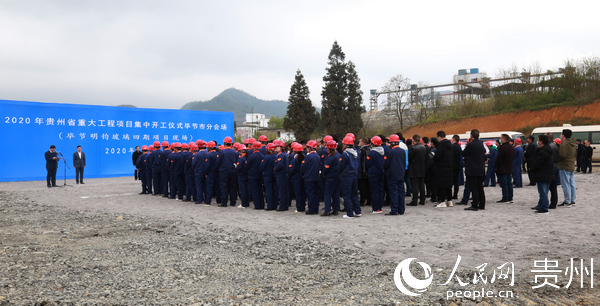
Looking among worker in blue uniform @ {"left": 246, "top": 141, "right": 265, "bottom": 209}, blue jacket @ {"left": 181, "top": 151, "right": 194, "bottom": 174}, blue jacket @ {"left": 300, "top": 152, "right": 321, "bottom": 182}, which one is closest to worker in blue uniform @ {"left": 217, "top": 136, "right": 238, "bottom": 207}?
worker in blue uniform @ {"left": 246, "top": 141, "right": 265, "bottom": 209}

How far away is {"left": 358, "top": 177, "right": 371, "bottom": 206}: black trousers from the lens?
11.3 metres

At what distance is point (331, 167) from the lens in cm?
960

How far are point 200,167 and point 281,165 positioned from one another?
2.92 m

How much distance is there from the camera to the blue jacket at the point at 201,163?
474 inches

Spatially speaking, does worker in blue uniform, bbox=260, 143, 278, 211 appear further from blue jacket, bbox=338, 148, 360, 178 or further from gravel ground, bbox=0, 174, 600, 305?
blue jacket, bbox=338, 148, 360, 178

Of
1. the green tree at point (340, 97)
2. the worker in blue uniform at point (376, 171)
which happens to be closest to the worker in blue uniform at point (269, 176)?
the worker in blue uniform at point (376, 171)

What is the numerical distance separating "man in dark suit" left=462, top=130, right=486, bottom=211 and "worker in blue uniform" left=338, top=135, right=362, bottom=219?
2662 millimetres

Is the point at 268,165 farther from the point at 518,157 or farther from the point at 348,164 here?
the point at 518,157

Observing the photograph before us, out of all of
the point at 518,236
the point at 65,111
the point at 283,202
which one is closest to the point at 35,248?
the point at 283,202

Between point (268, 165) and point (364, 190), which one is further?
point (364, 190)

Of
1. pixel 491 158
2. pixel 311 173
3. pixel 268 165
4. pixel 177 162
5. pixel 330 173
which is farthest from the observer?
pixel 491 158

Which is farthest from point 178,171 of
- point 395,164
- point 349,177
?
point 395,164

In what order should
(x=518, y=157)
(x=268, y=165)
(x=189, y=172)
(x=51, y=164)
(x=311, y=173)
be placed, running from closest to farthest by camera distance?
(x=311, y=173) < (x=268, y=165) < (x=189, y=172) < (x=518, y=157) < (x=51, y=164)

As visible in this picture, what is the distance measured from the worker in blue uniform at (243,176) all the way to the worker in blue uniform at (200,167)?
110cm
